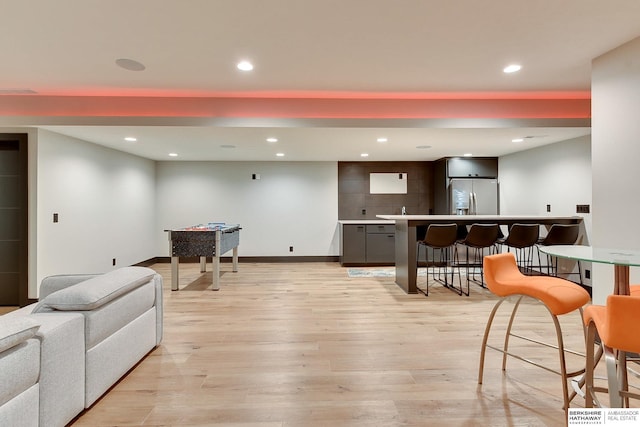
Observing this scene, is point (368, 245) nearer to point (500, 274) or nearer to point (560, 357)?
point (500, 274)

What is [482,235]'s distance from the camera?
4395 mm

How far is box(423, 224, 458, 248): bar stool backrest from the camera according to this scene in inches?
168

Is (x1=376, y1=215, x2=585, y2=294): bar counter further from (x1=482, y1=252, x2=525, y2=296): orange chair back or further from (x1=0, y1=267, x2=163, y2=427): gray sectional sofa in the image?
(x1=0, y1=267, x2=163, y2=427): gray sectional sofa

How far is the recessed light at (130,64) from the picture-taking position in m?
2.91

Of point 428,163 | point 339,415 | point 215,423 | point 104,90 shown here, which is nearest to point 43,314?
point 215,423

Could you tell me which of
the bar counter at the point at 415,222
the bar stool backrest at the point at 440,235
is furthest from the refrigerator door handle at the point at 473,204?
the bar stool backrest at the point at 440,235

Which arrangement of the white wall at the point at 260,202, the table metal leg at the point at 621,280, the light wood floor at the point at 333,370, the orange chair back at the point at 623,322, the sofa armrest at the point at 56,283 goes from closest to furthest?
the orange chair back at the point at 623,322, the table metal leg at the point at 621,280, the light wood floor at the point at 333,370, the sofa armrest at the point at 56,283, the white wall at the point at 260,202

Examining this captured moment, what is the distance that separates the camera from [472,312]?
3.55m

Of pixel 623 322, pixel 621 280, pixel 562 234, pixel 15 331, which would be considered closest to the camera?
pixel 623 322

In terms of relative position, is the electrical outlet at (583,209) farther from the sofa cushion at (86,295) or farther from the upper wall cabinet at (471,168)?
the sofa cushion at (86,295)

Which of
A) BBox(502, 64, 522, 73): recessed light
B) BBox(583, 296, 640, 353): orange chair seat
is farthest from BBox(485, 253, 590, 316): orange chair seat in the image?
BBox(502, 64, 522, 73): recessed light

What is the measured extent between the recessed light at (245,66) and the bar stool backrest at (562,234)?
437 cm

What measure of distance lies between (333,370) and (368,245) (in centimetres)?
417

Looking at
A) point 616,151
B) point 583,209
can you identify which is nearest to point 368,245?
point 583,209
